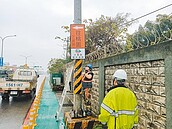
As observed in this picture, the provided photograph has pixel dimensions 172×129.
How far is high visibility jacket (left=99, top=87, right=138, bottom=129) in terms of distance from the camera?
2848 mm

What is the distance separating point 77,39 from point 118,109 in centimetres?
353

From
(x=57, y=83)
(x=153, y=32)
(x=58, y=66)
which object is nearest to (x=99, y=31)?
(x=57, y=83)

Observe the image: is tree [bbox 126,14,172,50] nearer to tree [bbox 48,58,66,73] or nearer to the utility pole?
the utility pole

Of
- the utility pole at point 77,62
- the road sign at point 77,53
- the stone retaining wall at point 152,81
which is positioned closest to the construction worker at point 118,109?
the stone retaining wall at point 152,81

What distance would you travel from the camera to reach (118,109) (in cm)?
287

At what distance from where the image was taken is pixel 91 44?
14.9 meters

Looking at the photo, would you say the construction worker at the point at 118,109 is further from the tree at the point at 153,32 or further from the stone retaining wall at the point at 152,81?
the tree at the point at 153,32

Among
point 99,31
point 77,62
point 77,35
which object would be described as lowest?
point 77,62

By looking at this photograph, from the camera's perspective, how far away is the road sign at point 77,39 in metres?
6.02

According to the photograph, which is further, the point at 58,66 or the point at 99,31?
the point at 58,66

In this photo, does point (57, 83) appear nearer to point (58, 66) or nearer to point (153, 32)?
point (58, 66)

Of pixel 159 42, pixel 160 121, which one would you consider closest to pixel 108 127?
pixel 160 121

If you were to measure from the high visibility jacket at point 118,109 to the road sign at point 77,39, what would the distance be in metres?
3.32

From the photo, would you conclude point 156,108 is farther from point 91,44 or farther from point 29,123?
point 91,44
